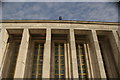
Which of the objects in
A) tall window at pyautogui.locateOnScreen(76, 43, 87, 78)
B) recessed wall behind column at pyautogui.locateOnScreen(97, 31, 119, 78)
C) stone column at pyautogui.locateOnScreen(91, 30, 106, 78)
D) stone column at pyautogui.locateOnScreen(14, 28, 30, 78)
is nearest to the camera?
stone column at pyautogui.locateOnScreen(14, 28, 30, 78)

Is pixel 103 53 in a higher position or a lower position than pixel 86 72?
higher

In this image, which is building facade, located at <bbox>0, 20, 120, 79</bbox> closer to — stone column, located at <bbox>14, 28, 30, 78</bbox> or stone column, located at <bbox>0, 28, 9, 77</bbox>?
stone column, located at <bbox>0, 28, 9, 77</bbox>

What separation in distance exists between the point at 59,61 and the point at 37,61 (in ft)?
11.8

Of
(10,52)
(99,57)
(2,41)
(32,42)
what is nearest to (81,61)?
(99,57)

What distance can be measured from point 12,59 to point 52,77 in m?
7.08

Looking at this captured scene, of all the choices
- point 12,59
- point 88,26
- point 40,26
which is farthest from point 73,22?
point 12,59

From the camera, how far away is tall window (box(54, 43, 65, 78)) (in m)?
13.8

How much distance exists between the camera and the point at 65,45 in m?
15.8

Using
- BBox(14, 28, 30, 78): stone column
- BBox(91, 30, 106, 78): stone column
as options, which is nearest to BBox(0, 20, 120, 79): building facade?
BBox(91, 30, 106, 78): stone column

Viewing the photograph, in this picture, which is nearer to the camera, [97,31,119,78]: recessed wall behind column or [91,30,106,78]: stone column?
[91,30,106,78]: stone column

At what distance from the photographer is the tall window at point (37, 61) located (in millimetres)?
13850

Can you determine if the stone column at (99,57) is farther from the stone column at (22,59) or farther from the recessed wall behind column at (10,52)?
the recessed wall behind column at (10,52)

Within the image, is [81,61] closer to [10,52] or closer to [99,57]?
[99,57]

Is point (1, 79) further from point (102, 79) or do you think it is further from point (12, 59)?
point (102, 79)
